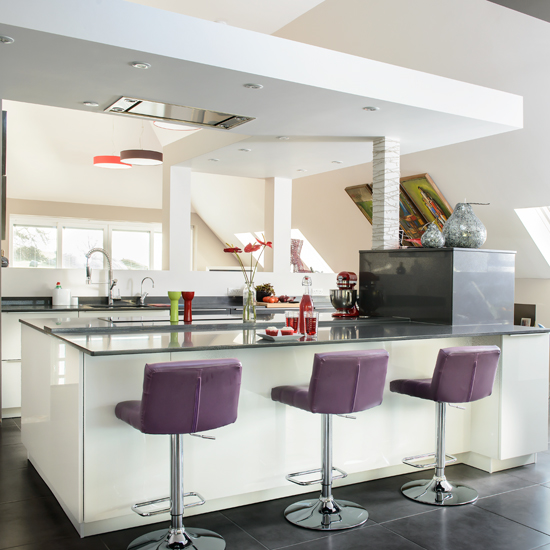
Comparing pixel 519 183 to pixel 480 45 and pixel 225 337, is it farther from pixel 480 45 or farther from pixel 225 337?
pixel 225 337

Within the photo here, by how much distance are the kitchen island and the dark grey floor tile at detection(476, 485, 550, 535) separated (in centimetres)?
38

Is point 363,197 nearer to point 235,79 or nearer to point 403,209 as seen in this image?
point 403,209

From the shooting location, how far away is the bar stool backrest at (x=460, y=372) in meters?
3.24

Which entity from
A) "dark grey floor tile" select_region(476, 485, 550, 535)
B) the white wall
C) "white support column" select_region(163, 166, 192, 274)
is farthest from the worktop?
"white support column" select_region(163, 166, 192, 274)

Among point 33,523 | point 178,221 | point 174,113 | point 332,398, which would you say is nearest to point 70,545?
point 33,523

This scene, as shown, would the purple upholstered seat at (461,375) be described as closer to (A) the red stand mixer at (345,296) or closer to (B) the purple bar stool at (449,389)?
(B) the purple bar stool at (449,389)

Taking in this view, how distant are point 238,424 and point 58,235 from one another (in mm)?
9009

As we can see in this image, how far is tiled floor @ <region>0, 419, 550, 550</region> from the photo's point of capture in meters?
2.79

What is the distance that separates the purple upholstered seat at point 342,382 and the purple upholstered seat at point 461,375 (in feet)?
1.49

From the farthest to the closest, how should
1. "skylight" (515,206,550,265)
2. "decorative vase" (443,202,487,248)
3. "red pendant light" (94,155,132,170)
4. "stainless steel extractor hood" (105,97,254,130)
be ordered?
"red pendant light" (94,155,132,170) < "skylight" (515,206,550,265) < "decorative vase" (443,202,487,248) < "stainless steel extractor hood" (105,97,254,130)

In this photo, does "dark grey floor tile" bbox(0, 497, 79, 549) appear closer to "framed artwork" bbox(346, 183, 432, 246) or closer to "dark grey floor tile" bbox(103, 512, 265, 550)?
"dark grey floor tile" bbox(103, 512, 265, 550)

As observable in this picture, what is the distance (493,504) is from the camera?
10.9 feet

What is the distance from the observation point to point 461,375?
10.7 feet

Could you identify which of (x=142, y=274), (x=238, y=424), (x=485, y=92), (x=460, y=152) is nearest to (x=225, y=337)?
(x=238, y=424)
